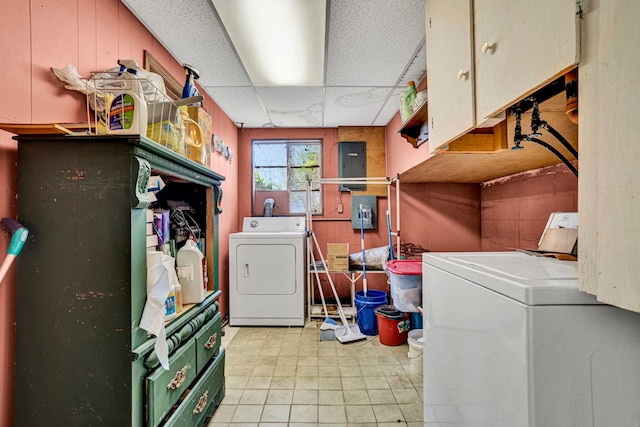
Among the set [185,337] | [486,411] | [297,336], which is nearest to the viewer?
[486,411]

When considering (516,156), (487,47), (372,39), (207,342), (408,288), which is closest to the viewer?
(487,47)

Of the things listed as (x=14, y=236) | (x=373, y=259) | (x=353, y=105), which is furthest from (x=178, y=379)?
(x=353, y=105)

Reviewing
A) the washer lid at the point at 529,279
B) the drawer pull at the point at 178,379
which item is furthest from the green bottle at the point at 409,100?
the drawer pull at the point at 178,379

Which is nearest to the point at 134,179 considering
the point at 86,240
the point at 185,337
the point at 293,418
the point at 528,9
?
the point at 86,240

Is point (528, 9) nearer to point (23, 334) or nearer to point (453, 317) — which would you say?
point (453, 317)

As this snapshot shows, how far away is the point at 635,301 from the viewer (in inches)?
19.9

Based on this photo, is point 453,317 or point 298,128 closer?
point 453,317

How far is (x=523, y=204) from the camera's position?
90.3 inches

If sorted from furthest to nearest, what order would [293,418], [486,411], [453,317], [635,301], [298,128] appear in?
[298,128]
[293,418]
[453,317]
[486,411]
[635,301]

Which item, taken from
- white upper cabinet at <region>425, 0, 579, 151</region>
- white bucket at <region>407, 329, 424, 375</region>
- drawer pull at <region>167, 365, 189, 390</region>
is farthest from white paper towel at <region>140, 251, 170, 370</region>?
white bucket at <region>407, 329, 424, 375</region>

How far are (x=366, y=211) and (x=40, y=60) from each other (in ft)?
9.87

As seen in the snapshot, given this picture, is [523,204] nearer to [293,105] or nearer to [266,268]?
[293,105]

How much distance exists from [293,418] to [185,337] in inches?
33.8

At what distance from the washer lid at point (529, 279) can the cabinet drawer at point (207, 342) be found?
1.21 metres
